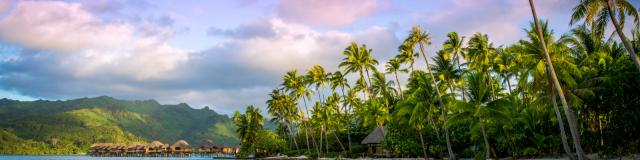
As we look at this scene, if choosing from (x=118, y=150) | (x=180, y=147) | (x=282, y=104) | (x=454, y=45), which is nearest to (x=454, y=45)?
(x=454, y=45)

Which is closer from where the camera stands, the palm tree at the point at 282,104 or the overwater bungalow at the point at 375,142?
the overwater bungalow at the point at 375,142

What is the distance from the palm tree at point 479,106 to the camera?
116 feet

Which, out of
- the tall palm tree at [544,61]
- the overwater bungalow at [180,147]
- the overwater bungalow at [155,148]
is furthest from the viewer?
the overwater bungalow at [155,148]

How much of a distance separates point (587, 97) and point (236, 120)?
65962 mm

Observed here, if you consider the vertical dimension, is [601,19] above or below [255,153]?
above

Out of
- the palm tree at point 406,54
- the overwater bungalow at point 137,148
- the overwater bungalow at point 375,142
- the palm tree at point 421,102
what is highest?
the palm tree at point 406,54

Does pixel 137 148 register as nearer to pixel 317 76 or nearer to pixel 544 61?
pixel 317 76

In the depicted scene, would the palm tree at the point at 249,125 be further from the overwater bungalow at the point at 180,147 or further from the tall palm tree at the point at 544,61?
the tall palm tree at the point at 544,61

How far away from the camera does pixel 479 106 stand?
35.9 meters

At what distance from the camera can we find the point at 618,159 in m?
28.1

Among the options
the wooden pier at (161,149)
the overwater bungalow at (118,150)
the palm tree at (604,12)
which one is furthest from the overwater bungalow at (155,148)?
the palm tree at (604,12)

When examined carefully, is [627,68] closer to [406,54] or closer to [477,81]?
[477,81]

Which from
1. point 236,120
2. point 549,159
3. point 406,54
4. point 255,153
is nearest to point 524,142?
point 549,159

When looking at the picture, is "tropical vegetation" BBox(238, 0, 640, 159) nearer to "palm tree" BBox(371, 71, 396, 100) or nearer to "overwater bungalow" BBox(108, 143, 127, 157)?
"palm tree" BBox(371, 71, 396, 100)
